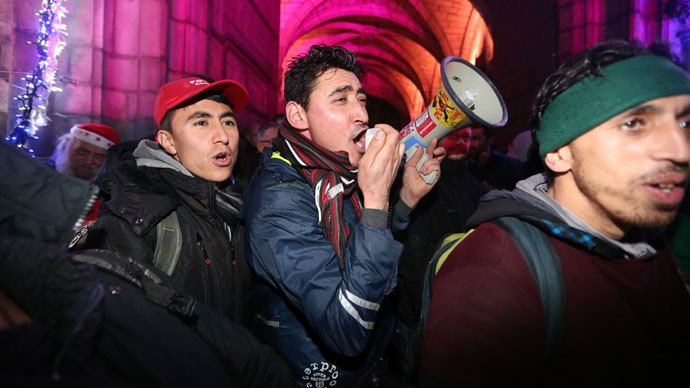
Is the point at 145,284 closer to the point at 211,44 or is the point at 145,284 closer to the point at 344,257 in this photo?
the point at 344,257

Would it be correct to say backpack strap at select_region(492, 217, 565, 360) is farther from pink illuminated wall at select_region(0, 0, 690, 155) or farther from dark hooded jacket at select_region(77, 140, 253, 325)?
pink illuminated wall at select_region(0, 0, 690, 155)

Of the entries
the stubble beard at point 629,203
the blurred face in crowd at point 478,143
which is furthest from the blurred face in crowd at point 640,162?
the blurred face in crowd at point 478,143

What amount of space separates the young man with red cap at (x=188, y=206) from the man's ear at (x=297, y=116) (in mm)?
401

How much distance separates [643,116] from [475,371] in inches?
37.9

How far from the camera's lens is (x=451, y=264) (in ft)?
3.68

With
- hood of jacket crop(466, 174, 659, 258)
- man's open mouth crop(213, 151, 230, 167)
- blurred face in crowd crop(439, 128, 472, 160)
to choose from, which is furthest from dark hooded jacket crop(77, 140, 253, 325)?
blurred face in crowd crop(439, 128, 472, 160)

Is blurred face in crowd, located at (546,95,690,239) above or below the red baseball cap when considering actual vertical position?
below

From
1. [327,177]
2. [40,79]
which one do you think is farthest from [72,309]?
[40,79]

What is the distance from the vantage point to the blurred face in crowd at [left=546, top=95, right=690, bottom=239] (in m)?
1.06

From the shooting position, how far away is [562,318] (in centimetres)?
96

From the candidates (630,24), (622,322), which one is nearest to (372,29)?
(630,24)

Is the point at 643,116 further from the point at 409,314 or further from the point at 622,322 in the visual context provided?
the point at 409,314

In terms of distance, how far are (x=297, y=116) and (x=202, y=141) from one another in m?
0.56

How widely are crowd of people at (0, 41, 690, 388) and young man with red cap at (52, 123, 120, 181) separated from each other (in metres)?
1.42
